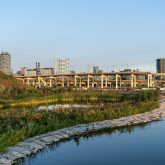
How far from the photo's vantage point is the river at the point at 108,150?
40.5 ft

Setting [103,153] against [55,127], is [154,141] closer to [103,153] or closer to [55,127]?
[103,153]

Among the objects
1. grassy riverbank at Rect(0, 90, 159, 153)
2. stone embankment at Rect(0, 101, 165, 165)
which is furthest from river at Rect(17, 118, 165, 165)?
grassy riverbank at Rect(0, 90, 159, 153)

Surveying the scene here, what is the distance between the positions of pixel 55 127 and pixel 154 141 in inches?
186

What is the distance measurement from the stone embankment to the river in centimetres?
34

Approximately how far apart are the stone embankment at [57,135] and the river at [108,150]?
13.5 inches

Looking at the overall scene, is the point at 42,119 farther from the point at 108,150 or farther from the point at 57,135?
the point at 108,150

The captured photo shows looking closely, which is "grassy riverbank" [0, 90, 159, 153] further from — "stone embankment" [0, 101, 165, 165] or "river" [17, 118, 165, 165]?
"river" [17, 118, 165, 165]

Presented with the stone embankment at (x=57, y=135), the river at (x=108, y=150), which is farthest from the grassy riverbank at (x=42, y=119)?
the river at (x=108, y=150)

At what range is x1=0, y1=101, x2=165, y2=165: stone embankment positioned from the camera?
12.6 metres

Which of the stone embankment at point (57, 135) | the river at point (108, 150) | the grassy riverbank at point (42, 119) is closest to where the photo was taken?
the river at point (108, 150)

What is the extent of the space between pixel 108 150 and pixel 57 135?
9.84ft

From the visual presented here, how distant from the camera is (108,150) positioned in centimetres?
1409

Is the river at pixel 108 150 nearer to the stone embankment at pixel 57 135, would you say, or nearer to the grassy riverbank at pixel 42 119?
the stone embankment at pixel 57 135

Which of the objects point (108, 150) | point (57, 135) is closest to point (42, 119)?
point (57, 135)
